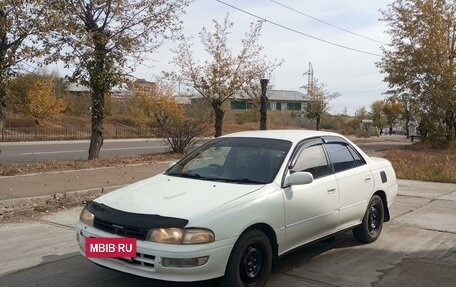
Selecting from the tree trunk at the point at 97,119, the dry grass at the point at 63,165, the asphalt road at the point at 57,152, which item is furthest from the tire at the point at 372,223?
the asphalt road at the point at 57,152

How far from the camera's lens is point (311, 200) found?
16.6 ft

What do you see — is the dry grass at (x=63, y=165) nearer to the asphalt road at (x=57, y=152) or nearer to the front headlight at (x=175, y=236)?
the asphalt road at (x=57, y=152)

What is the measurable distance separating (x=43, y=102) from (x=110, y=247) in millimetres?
39778

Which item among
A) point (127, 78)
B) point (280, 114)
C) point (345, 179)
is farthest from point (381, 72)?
point (280, 114)

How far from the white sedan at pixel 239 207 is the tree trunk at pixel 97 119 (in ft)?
29.8

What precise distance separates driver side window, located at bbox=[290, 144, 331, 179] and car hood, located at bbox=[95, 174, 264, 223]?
73cm

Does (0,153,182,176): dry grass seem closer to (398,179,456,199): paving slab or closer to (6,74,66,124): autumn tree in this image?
(398,179,456,199): paving slab

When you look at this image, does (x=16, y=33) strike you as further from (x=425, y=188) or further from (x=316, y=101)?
(x=316, y=101)

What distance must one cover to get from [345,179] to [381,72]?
2372 cm

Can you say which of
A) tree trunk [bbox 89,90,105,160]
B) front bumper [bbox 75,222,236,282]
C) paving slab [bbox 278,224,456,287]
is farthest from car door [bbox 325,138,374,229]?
tree trunk [bbox 89,90,105,160]

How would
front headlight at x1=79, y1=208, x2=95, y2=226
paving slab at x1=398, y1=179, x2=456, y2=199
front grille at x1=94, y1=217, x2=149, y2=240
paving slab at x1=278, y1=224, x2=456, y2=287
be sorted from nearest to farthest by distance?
front grille at x1=94, y1=217, x2=149, y2=240 → front headlight at x1=79, y1=208, x2=95, y2=226 → paving slab at x1=278, y1=224, x2=456, y2=287 → paving slab at x1=398, y1=179, x2=456, y2=199

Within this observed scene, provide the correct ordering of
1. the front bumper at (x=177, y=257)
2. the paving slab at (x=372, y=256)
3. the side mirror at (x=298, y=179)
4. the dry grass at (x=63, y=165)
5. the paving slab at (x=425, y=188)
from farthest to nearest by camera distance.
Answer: the dry grass at (x=63, y=165) → the paving slab at (x=425, y=188) → the paving slab at (x=372, y=256) → the side mirror at (x=298, y=179) → the front bumper at (x=177, y=257)

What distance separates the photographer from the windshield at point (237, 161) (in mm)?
4930

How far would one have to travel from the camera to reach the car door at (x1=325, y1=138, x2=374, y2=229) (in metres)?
5.66
